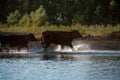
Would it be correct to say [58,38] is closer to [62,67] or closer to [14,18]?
[62,67]

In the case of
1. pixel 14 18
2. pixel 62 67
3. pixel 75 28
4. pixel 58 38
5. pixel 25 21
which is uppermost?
pixel 14 18

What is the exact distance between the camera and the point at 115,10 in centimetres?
5847

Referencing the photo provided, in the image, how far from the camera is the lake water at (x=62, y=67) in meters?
19.2

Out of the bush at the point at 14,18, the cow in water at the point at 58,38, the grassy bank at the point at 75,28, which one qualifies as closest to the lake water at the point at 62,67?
the cow in water at the point at 58,38

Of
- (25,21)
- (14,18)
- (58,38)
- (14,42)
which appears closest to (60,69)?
(58,38)

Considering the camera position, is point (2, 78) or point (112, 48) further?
point (112, 48)

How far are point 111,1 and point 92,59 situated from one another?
3269 centimetres

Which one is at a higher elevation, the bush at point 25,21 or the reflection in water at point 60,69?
the bush at point 25,21

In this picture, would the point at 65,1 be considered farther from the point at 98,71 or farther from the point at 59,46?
the point at 98,71

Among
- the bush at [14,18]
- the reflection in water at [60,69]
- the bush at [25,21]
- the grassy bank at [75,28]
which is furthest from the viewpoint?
the bush at [14,18]

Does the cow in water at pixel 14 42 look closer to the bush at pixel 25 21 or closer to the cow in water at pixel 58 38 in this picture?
the cow in water at pixel 58 38

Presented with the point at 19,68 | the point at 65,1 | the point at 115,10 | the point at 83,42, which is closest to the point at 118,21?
the point at 115,10

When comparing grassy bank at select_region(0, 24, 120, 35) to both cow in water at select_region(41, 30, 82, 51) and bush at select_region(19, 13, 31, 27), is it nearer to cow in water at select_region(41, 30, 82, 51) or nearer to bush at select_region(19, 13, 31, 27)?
bush at select_region(19, 13, 31, 27)

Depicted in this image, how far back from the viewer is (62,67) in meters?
22.3
